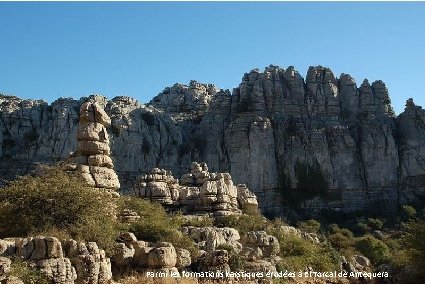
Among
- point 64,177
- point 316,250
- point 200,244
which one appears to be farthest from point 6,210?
point 316,250

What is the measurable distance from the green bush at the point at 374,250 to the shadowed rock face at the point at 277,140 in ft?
76.1

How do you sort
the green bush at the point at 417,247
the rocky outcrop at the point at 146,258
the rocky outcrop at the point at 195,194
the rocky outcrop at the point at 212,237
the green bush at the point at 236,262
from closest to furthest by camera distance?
the rocky outcrop at the point at 146,258
the green bush at the point at 236,262
the green bush at the point at 417,247
the rocky outcrop at the point at 212,237
the rocky outcrop at the point at 195,194

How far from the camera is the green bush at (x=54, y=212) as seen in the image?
45.9 ft

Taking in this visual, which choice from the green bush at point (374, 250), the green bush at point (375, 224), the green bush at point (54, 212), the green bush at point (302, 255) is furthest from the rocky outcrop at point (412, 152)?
the green bush at point (54, 212)

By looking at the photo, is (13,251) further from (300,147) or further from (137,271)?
(300,147)

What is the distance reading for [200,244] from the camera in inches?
759

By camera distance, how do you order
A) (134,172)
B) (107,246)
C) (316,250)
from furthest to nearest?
(134,172) < (316,250) < (107,246)

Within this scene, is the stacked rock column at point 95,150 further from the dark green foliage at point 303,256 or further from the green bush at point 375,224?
the green bush at point 375,224

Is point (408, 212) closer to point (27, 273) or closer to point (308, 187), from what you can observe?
point (308, 187)

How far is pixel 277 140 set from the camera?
61438 mm

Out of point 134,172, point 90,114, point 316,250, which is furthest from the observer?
point 134,172

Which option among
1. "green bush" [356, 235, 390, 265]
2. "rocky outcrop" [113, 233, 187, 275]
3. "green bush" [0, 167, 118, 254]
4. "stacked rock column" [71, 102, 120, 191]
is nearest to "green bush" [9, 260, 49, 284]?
"green bush" [0, 167, 118, 254]

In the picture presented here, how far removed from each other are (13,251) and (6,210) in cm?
370

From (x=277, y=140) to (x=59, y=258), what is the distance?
2015 inches
